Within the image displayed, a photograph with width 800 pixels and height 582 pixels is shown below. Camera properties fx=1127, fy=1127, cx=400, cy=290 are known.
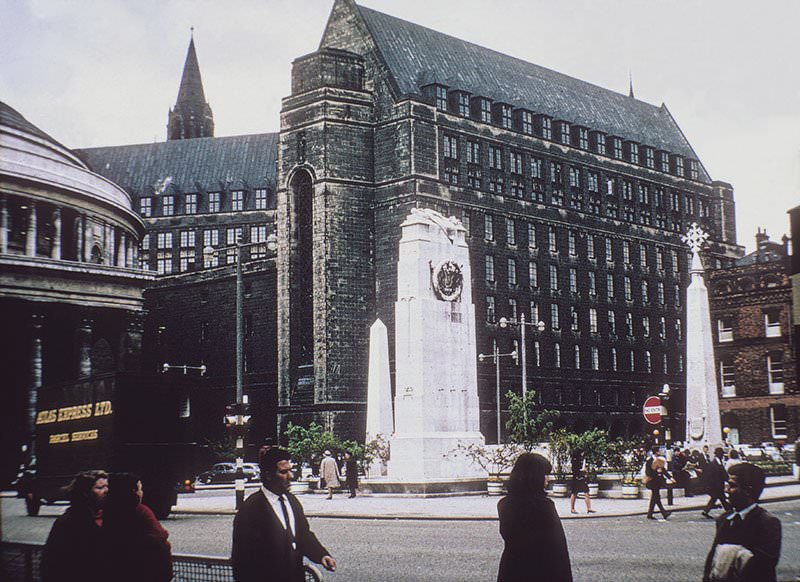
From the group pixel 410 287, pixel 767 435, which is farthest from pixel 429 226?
pixel 767 435

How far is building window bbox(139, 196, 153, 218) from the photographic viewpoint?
115 m

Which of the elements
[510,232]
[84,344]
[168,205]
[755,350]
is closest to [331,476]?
[84,344]

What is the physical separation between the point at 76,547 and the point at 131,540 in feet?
1.58

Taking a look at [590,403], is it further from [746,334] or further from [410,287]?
[410,287]

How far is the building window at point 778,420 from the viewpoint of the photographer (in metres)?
70.9

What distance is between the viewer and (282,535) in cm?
935

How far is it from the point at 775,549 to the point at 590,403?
86.3 meters

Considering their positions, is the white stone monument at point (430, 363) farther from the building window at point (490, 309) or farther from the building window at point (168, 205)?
the building window at point (168, 205)

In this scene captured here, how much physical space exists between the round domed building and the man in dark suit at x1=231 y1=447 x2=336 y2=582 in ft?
15.3

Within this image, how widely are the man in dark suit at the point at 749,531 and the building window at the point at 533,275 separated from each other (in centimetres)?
8227

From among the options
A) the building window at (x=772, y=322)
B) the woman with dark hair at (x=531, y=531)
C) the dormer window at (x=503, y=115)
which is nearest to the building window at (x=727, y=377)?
the building window at (x=772, y=322)

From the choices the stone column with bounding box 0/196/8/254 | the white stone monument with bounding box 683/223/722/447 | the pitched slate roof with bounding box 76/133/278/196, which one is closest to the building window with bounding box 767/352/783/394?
the white stone monument with bounding box 683/223/722/447

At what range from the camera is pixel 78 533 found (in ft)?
30.4

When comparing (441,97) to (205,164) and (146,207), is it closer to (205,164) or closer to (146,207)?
(205,164)
